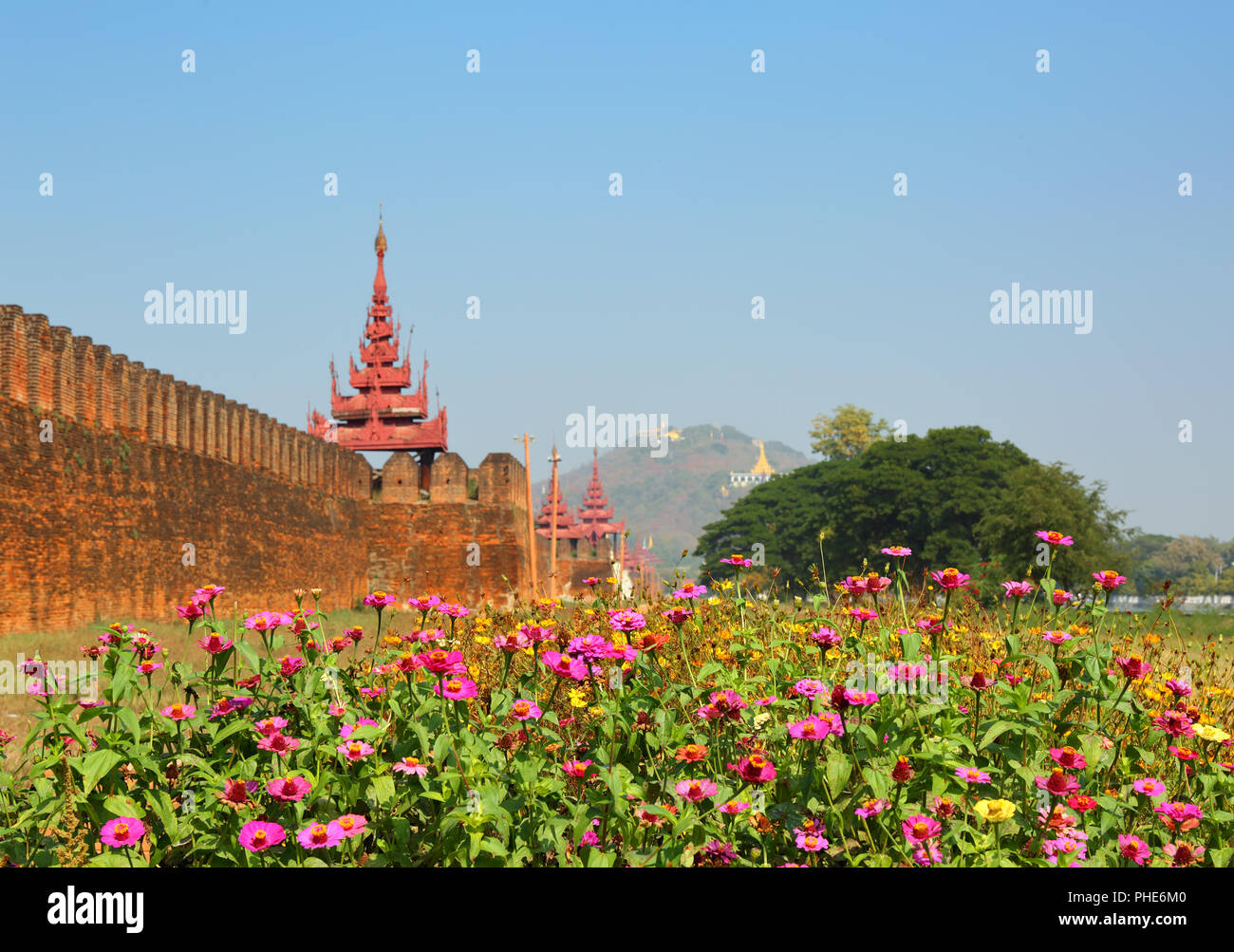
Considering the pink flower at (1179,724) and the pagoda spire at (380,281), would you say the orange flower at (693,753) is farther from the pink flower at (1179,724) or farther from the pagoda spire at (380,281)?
the pagoda spire at (380,281)

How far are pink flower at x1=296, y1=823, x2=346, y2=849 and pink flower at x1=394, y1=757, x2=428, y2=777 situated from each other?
289 mm

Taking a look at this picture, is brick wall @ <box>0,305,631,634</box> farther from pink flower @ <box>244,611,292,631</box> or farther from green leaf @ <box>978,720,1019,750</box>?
green leaf @ <box>978,720,1019,750</box>

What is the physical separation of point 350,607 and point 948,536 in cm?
2465

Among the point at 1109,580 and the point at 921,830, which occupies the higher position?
the point at 1109,580

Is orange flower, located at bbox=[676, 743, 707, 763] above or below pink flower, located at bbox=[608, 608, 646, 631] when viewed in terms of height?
below

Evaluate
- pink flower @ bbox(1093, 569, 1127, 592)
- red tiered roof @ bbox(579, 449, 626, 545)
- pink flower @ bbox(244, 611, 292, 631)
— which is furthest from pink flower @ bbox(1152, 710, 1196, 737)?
red tiered roof @ bbox(579, 449, 626, 545)

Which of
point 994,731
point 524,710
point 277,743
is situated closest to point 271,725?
point 277,743

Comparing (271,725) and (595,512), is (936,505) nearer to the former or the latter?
(595,512)

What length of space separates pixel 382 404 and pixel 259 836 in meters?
32.8

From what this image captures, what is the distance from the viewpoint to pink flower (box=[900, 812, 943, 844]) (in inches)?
104

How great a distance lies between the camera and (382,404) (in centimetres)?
3456

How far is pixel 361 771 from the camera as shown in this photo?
312 cm
